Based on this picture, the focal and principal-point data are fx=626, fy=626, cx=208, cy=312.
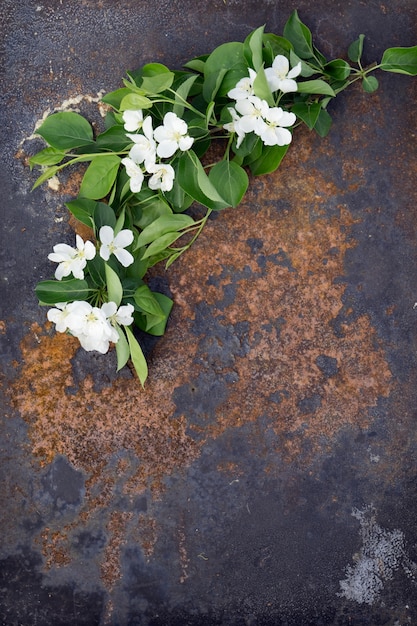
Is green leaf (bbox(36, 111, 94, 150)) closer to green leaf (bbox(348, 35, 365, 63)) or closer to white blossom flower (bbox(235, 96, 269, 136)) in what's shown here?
white blossom flower (bbox(235, 96, 269, 136))

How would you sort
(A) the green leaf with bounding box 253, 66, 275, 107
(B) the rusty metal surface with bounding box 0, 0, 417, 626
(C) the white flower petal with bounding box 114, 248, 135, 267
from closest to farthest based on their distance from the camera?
(A) the green leaf with bounding box 253, 66, 275, 107 < (C) the white flower petal with bounding box 114, 248, 135, 267 < (B) the rusty metal surface with bounding box 0, 0, 417, 626

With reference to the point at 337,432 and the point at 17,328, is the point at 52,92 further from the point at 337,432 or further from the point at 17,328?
the point at 337,432

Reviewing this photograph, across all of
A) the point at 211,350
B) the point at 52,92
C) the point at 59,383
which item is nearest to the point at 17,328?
the point at 59,383

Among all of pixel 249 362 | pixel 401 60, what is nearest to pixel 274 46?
pixel 401 60

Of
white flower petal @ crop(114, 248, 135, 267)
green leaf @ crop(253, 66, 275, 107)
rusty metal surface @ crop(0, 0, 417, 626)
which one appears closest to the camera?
green leaf @ crop(253, 66, 275, 107)

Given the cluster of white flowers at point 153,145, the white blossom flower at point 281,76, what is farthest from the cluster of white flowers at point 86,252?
the white blossom flower at point 281,76

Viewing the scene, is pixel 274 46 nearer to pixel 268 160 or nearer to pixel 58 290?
pixel 268 160

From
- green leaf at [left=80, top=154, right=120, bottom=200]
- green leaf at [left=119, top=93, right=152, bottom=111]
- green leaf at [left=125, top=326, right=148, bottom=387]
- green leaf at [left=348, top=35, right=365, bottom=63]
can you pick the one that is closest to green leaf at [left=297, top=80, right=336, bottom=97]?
green leaf at [left=348, top=35, right=365, bottom=63]
